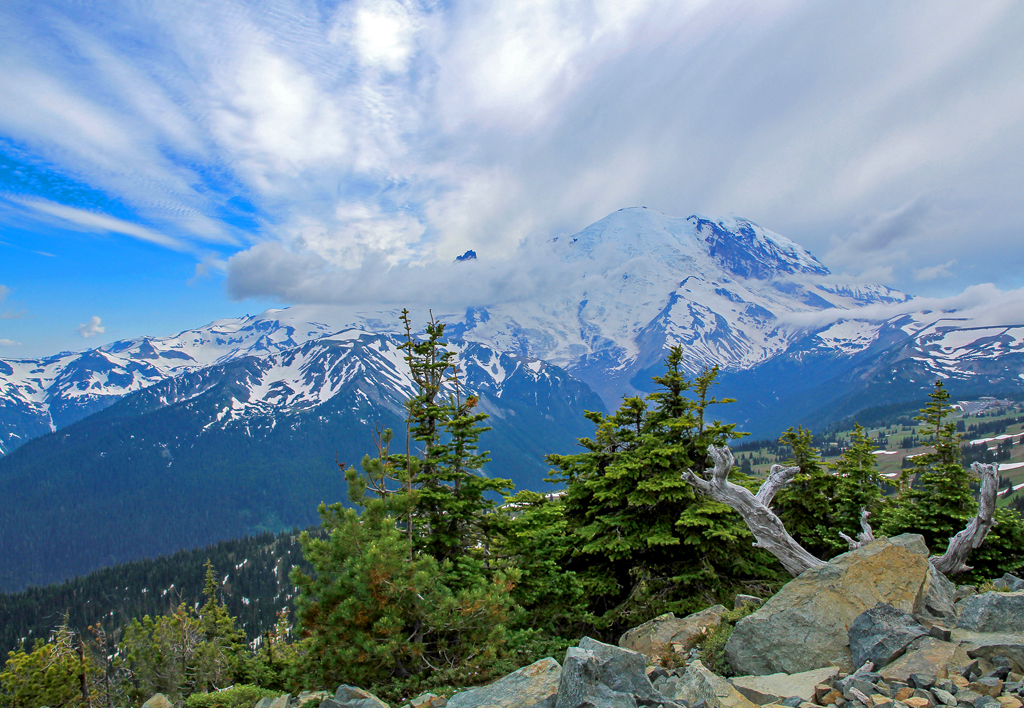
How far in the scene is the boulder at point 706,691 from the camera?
29.9 feet

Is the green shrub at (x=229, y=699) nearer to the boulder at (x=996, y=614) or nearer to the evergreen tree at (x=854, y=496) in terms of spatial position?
the boulder at (x=996, y=614)

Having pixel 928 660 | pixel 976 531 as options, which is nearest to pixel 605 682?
pixel 928 660

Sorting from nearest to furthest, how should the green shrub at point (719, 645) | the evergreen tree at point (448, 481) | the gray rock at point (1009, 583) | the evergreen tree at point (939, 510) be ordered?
the green shrub at point (719, 645), the gray rock at point (1009, 583), the evergreen tree at point (448, 481), the evergreen tree at point (939, 510)

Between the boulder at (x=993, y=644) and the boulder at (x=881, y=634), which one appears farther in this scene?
the boulder at (x=881, y=634)

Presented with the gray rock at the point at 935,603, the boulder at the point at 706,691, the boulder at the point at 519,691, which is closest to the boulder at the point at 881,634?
the gray rock at the point at 935,603

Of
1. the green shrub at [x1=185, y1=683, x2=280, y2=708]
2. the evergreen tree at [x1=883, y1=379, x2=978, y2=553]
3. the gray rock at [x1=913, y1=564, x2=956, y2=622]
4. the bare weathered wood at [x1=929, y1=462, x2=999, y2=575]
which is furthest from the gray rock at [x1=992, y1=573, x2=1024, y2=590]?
the green shrub at [x1=185, y1=683, x2=280, y2=708]

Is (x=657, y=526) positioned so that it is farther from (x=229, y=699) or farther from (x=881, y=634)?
(x=229, y=699)

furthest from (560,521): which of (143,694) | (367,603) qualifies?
(143,694)

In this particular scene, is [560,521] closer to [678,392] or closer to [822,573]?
[678,392]

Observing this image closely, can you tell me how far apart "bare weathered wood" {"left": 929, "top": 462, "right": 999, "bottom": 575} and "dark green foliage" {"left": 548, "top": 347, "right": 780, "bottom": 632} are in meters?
5.38

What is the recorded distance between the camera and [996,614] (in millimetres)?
11008

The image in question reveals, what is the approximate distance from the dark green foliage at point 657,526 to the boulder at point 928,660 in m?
7.79

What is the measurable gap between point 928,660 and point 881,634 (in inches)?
54.0

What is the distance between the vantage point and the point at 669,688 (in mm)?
10094
